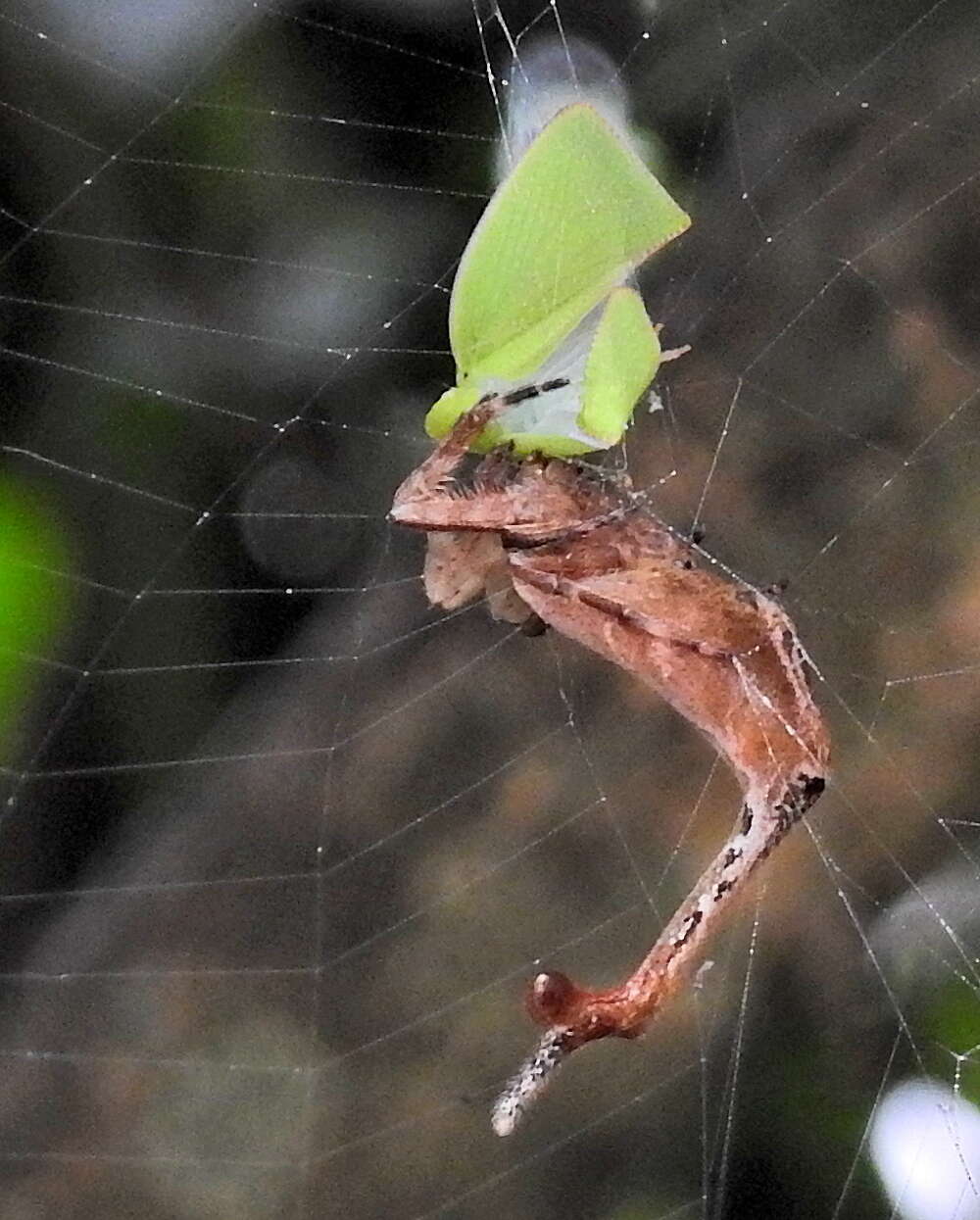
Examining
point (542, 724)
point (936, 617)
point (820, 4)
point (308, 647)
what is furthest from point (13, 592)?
point (820, 4)

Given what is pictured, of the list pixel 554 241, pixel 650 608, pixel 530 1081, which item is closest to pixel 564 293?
pixel 554 241

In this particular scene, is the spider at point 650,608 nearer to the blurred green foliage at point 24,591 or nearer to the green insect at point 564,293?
the green insect at point 564,293

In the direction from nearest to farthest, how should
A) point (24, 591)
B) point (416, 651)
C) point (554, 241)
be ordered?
point (554, 241) → point (24, 591) → point (416, 651)

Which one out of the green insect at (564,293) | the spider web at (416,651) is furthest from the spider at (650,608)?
the spider web at (416,651)

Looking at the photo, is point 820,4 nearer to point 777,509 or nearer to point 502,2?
point 502,2

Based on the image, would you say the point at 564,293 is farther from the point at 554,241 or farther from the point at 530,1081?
the point at 530,1081
